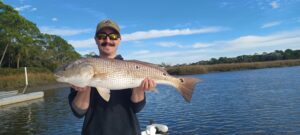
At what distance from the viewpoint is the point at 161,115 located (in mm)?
21016

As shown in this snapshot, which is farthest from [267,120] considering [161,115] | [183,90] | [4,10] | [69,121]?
[4,10]

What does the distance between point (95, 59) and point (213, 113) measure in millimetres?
17542

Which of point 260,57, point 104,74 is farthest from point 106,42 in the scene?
point 260,57

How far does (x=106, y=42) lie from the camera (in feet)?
13.2

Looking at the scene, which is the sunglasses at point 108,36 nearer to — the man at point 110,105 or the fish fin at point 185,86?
the man at point 110,105

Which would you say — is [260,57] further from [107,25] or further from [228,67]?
[107,25]

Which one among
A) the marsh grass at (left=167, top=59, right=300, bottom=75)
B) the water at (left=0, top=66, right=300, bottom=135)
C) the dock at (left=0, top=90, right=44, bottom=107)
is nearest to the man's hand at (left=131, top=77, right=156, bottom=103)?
the water at (left=0, top=66, right=300, bottom=135)

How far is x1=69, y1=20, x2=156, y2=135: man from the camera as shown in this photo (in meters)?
3.97

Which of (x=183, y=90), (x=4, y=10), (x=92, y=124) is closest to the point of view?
(x=92, y=124)

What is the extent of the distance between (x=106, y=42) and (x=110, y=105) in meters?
0.71

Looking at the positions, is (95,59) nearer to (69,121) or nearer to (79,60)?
(79,60)

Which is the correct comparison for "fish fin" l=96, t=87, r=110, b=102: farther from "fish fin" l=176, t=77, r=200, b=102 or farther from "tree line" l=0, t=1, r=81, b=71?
"tree line" l=0, t=1, r=81, b=71

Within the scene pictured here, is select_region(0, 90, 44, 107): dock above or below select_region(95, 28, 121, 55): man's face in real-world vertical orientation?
below

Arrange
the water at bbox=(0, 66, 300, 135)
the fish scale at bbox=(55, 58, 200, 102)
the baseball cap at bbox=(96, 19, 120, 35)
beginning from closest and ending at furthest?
1. the fish scale at bbox=(55, 58, 200, 102)
2. the baseball cap at bbox=(96, 19, 120, 35)
3. the water at bbox=(0, 66, 300, 135)
